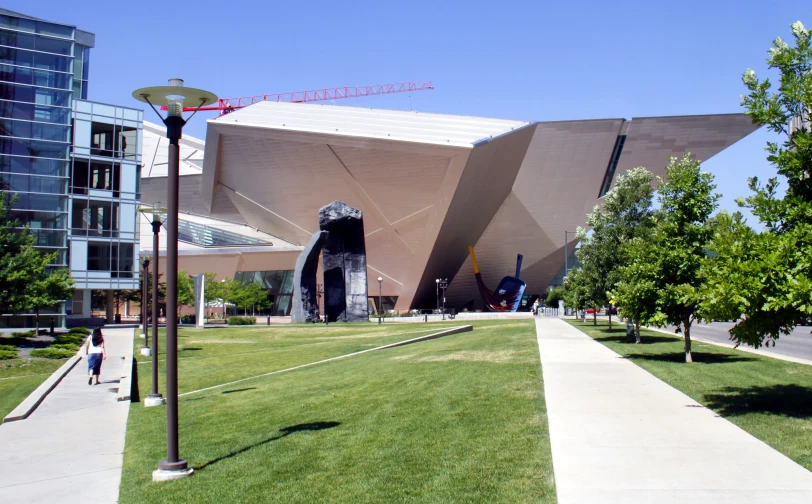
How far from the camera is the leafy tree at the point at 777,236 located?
8766mm

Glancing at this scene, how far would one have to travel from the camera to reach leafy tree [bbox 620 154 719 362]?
1684 cm

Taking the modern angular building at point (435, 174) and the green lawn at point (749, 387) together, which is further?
the modern angular building at point (435, 174)

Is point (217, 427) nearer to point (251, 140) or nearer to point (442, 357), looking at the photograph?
point (442, 357)

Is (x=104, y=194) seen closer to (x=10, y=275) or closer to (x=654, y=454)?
(x=10, y=275)

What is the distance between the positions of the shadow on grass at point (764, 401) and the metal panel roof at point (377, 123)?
32.1m

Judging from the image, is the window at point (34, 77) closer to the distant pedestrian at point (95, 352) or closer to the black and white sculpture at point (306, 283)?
the black and white sculpture at point (306, 283)

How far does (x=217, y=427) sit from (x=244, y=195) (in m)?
50.8

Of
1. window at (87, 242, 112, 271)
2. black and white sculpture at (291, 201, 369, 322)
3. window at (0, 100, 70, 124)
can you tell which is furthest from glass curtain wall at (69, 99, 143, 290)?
black and white sculpture at (291, 201, 369, 322)

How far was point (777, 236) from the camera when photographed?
30.3 feet

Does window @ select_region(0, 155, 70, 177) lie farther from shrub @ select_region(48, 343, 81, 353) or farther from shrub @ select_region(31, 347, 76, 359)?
shrub @ select_region(31, 347, 76, 359)

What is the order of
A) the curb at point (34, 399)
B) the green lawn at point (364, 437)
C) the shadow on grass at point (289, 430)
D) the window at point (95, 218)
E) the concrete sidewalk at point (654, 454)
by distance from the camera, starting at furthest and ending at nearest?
the window at point (95, 218)
the curb at point (34, 399)
the shadow on grass at point (289, 430)
the green lawn at point (364, 437)
the concrete sidewalk at point (654, 454)

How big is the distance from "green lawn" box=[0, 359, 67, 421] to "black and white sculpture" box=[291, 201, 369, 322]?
20784 millimetres

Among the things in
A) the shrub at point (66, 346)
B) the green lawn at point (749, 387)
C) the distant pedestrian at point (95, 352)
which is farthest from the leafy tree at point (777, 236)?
the shrub at point (66, 346)

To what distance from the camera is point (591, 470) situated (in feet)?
22.7
